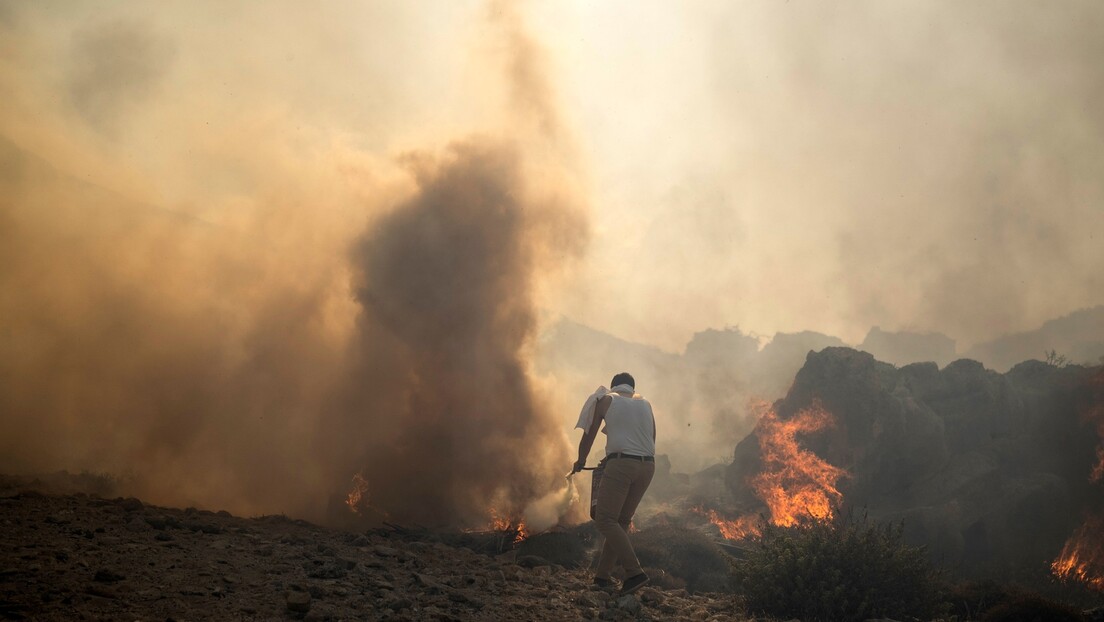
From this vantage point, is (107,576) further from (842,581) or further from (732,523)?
(732,523)

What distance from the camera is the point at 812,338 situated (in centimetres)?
8519

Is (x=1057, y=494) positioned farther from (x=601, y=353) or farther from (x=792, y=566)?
(x=601, y=353)

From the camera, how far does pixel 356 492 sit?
1572cm

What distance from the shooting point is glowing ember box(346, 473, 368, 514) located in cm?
1550

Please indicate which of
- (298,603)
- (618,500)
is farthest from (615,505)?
(298,603)

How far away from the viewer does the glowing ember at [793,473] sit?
74.9ft

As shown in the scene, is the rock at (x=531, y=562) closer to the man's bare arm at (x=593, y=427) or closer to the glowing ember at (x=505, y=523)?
the glowing ember at (x=505, y=523)

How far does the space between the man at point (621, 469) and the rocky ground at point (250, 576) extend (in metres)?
0.42

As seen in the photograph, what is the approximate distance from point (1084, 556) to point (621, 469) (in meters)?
15.9

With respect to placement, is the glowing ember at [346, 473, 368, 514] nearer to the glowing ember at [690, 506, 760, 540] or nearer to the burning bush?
the burning bush

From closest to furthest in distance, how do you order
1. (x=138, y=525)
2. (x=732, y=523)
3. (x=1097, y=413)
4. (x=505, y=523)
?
1. (x=138, y=525)
2. (x=505, y=523)
3. (x=1097, y=413)
4. (x=732, y=523)

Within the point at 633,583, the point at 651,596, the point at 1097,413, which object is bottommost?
the point at 651,596

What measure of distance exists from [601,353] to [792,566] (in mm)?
70576

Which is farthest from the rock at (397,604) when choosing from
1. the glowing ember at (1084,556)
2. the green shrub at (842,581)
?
the glowing ember at (1084,556)
